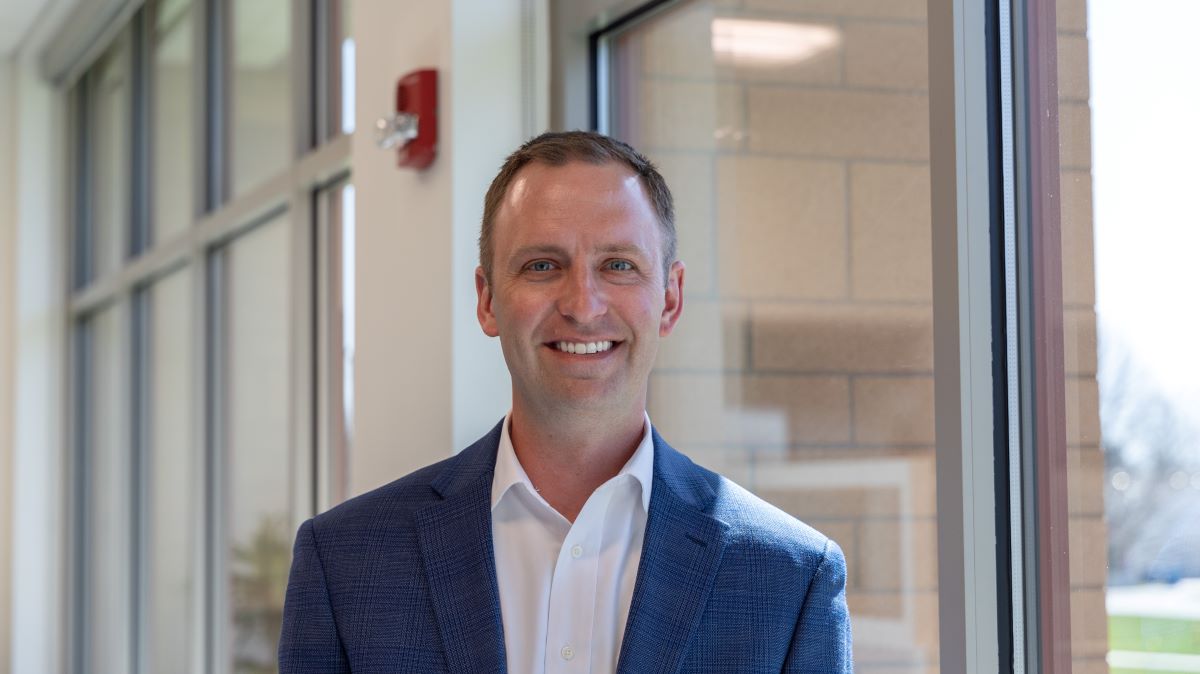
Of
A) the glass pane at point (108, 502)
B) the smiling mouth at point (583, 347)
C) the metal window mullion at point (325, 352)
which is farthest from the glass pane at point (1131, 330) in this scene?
the glass pane at point (108, 502)

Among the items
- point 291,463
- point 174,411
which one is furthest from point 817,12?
point 174,411

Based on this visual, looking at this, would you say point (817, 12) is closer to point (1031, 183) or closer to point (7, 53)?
point (1031, 183)

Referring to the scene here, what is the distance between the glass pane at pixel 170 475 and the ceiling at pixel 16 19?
1.34m

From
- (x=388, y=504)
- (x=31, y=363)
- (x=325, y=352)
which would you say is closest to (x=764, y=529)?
(x=388, y=504)

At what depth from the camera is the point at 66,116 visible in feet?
22.3

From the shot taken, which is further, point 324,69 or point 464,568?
point 324,69

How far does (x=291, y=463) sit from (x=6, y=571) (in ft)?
11.5

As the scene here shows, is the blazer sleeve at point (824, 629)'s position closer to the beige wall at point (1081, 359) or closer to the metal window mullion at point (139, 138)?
the beige wall at point (1081, 359)

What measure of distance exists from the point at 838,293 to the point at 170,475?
394 centimetres

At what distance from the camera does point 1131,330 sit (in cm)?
147

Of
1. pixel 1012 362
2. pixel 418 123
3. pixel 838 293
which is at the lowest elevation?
Result: pixel 1012 362

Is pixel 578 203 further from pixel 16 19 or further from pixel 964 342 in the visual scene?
pixel 16 19

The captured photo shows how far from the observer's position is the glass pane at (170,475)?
5003 mm

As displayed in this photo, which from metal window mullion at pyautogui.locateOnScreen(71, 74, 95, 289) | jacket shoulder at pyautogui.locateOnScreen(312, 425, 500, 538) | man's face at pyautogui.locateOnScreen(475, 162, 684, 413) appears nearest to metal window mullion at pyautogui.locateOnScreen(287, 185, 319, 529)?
jacket shoulder at pyautogui.locateOnScreen(312, 425, 500, 538)
